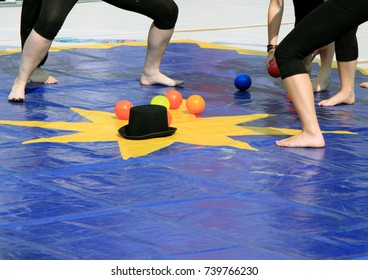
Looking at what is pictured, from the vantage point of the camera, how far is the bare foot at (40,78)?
24.7 feet

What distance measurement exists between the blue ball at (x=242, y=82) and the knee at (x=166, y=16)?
0.76m

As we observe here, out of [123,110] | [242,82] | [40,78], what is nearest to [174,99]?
[123,110]

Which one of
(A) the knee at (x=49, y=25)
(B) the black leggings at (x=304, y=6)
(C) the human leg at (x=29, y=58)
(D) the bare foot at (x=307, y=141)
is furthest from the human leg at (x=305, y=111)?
(C) the human leg at (x=29, y=58)

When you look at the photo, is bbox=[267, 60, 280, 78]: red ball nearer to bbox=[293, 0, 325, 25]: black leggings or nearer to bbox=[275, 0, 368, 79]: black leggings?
bbox=[293, 0, 325, 25]: black leggings

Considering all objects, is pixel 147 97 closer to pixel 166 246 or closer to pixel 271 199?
pixel 271 199

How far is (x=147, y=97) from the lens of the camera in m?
6.98

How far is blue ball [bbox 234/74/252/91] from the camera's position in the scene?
7.23 metres

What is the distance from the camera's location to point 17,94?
6.78 meters

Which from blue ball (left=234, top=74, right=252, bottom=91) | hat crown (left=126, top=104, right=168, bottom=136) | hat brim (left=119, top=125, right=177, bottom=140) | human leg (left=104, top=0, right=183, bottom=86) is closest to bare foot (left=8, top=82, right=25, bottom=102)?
human leg (left=104, top=0, right=183, bottom=86)

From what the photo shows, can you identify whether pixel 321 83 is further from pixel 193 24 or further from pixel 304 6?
pixel 193 24

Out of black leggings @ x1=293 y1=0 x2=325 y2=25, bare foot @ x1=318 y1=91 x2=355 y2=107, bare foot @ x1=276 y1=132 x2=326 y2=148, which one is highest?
black leggings @ x1=293 y1=0 x2=325 y2=25

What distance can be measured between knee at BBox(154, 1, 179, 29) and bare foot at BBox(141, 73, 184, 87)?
0.42 m

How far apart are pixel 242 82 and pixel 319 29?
1.99 m

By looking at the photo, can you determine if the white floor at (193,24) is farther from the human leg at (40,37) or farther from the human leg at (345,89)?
the human leg at (40,37)
